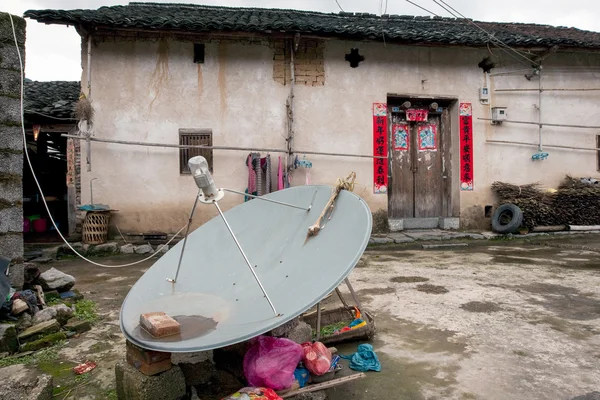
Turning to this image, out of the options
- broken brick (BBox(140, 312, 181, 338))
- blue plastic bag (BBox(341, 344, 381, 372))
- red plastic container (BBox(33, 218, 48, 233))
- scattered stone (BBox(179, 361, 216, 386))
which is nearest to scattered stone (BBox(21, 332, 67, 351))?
scattered stone (BBox(179, 361, 216, 386))

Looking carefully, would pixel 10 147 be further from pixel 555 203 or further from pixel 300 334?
pixel 555 203

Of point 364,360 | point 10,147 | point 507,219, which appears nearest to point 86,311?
point 10,147

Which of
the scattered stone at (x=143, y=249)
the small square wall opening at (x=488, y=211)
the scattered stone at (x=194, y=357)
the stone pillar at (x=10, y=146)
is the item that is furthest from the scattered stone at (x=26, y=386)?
the small square wall opening at (x=488, y=211)

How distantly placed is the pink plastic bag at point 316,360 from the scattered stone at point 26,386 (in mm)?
1377

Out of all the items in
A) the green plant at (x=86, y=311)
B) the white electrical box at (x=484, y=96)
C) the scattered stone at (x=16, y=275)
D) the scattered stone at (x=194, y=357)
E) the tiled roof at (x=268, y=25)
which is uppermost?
the tiled roof at (x=268, y=25)

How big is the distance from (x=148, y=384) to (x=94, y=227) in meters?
5.48

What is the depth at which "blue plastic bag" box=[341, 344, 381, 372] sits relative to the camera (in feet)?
7.98

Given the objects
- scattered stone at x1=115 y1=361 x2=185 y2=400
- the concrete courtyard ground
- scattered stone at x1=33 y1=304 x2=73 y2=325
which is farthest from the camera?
scattered stone at x1=33 y1=304 x2=73 y2=325

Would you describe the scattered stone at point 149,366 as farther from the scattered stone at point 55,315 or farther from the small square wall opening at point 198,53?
the small square wall opening at point 198,53

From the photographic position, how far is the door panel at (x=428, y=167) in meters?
8.47

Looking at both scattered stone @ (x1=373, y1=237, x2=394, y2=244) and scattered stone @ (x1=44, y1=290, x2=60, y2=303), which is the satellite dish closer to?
scattered stone @ (x1=44, y1=290, x2=60, y2=303)

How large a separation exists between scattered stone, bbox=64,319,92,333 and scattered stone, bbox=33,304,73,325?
7cm

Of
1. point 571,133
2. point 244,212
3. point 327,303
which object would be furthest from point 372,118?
point 244,212

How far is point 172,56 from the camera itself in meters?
7.34
